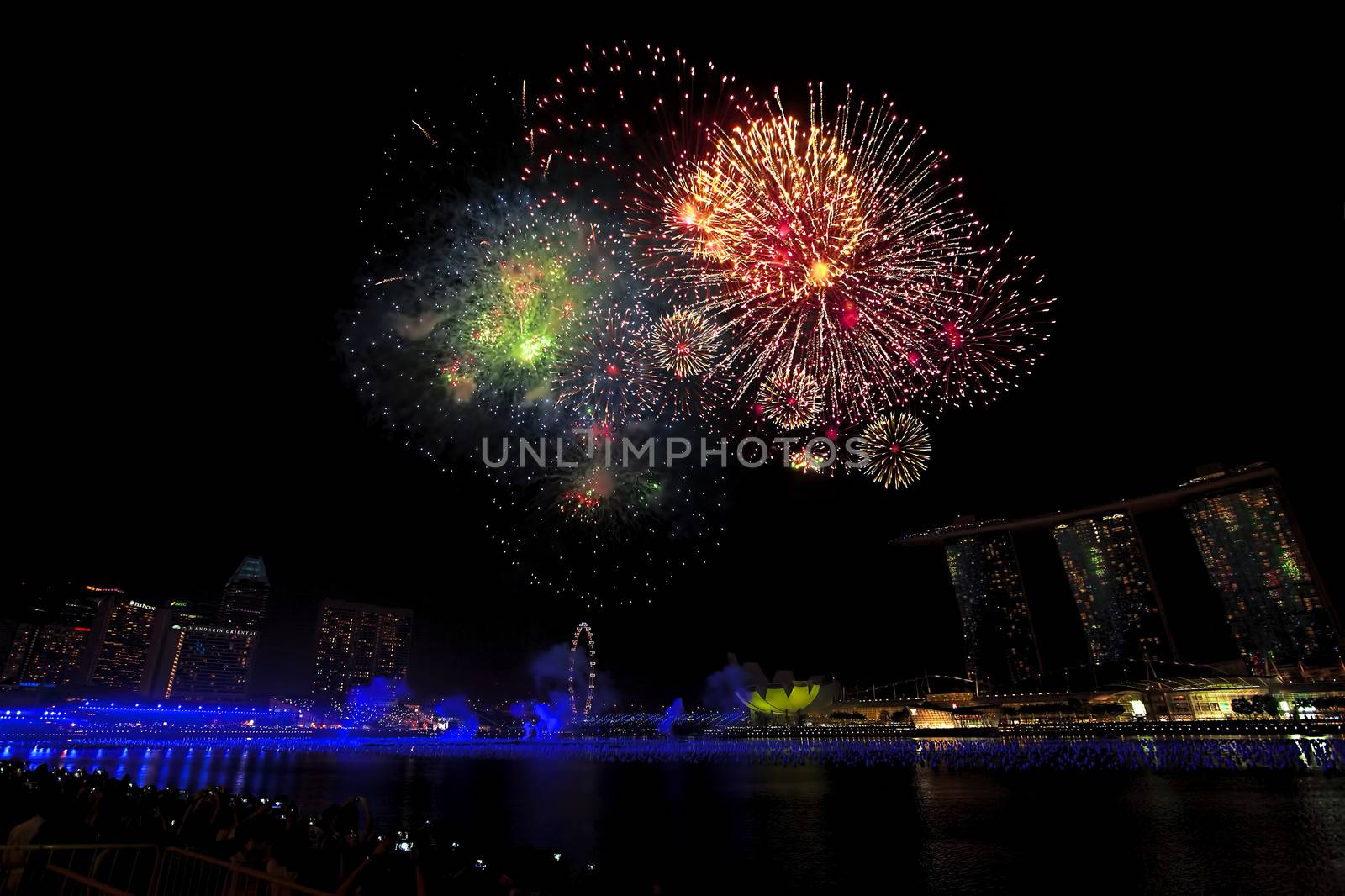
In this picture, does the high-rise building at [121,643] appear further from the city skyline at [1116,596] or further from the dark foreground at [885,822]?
the dark foreground at [885,822]

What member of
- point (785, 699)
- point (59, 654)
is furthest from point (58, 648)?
point (785, 699)

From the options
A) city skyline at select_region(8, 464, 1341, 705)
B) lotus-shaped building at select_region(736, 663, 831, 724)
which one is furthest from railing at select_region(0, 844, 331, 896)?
lotus-shaped building at select_region(736, 663, 831, 724)

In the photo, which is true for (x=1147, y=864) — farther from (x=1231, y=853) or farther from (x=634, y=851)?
(x=634, y=851)

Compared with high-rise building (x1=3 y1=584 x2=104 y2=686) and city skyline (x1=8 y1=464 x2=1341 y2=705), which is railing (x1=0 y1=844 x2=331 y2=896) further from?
high-rise building (x1=3 y1=584 x2=104 y2=686)

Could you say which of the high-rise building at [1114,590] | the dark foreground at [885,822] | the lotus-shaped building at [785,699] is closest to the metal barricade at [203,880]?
the dark foreground at [885,822]

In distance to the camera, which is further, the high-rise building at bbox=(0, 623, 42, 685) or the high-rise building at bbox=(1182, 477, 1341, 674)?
the high-rise building at bbox=(0, 623, 42, 685)

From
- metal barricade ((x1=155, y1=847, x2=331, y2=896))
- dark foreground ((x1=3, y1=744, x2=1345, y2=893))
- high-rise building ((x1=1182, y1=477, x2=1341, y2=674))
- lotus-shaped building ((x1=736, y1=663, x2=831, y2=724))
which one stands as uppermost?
high-rise building ((x1=1182, y1=477, x2=1341, y2=674))

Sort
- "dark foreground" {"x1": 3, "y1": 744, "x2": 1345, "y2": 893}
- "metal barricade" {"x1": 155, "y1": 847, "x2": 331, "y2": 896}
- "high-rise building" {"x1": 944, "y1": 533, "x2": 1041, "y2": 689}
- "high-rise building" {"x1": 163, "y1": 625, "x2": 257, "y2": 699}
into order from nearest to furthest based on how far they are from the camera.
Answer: "metal barricade" {"x1": 155, "y1": 847, "x2": 331, "y2": 896} < "dark foreground" {"x1": 3, "y1": 744, "x2": 1345, "y2": 893} < "high-rise building" {"x1": 944, "y1": 533, "x2": 1041, "y2": 689} < "high-rise building" {"x1": 163, "y1": 625, "x2": 257, "y2": 699}

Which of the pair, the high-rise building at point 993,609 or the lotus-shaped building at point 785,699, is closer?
the lotus-shaped building at point 785,699
